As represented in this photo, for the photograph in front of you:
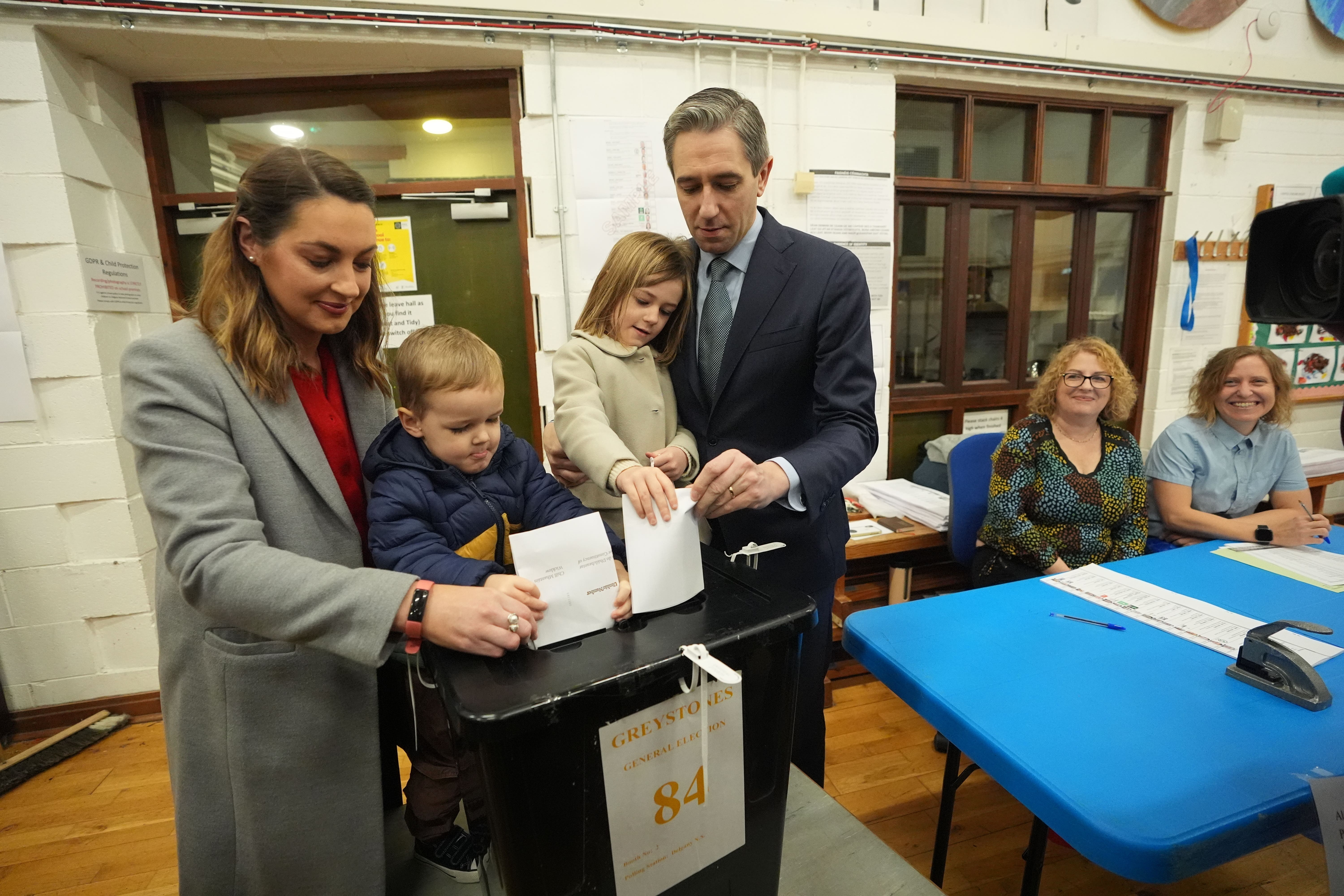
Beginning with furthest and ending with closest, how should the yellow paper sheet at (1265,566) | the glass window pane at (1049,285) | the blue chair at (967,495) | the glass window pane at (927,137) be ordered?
the glass window pane at (1049,285) → the glass window pane at (927,137) → the blue chair at (967,495) → the yellow paper sheet at (1265,566)

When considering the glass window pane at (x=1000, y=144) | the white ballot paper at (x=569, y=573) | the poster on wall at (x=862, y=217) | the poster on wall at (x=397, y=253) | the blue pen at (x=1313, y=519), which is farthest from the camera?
the glass window pane at (x=1000, y=144)

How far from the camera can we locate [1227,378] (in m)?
2.17

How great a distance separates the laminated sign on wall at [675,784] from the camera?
73 cm

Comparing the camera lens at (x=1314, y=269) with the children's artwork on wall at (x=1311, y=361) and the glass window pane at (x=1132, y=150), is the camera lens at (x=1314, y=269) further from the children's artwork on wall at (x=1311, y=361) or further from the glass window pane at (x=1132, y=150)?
the children's artwork on wall at (x=1311, y=361)

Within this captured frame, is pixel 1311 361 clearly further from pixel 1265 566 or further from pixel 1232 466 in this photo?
pixel 1265 566

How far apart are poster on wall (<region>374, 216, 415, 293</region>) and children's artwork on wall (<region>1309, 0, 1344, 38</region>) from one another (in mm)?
4456

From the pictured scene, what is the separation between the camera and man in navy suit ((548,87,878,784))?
3.84 ft

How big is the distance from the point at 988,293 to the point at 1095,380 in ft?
4.03

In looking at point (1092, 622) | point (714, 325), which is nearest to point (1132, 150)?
point (1092, 622)

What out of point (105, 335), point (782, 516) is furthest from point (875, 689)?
point (105, 335)

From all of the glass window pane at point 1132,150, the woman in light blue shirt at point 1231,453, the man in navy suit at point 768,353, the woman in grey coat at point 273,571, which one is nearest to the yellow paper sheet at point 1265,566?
the woman in light blue shirt at point 1231,453

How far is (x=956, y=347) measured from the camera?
122 inches

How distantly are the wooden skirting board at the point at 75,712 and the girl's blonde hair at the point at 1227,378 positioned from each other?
4.09 metres

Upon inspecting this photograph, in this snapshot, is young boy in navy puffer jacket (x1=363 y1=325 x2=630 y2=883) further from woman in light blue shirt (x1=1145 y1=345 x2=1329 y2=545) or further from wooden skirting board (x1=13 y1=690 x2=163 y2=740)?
woman in light blue shirt (x1=1145 y1=345 x2=1329 y2=545)
